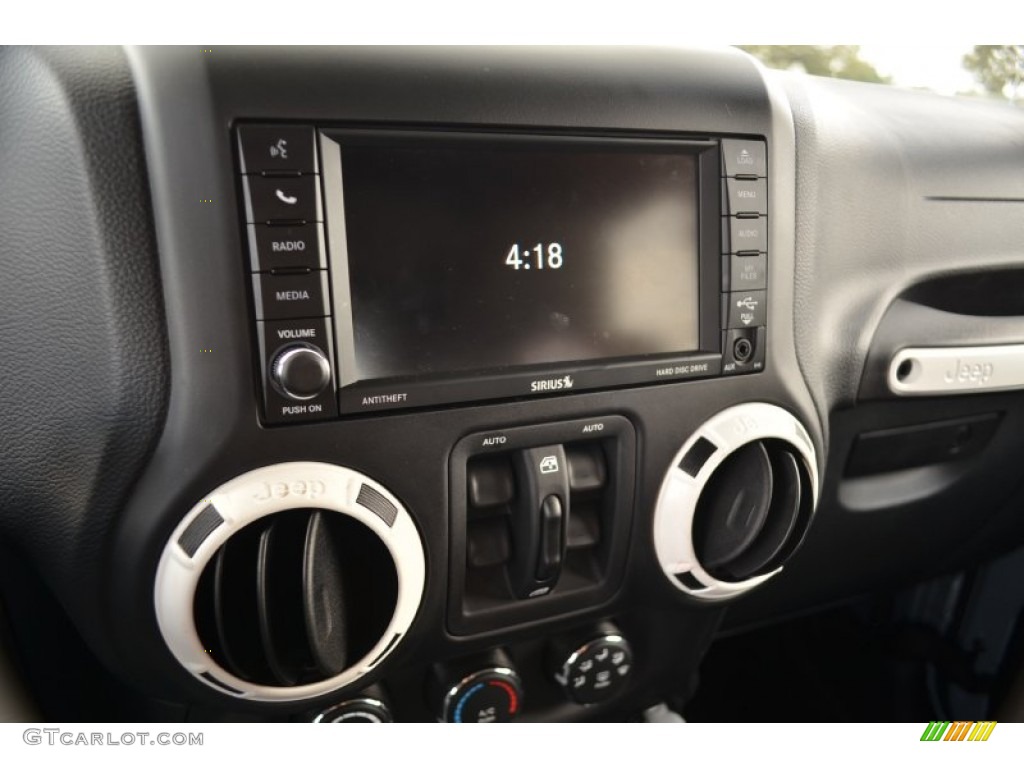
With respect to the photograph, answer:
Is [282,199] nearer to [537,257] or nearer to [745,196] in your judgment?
[537,257]

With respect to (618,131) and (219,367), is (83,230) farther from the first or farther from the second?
(618,131)

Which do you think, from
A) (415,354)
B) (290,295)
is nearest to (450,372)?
(415,354)

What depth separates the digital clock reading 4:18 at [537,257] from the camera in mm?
711

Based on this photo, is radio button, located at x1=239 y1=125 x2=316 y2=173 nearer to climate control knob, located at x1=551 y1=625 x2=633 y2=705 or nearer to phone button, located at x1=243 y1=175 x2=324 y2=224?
phone button, located at x1=243 y1=175 x2=324 y2=224

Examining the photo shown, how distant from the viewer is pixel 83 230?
615 mm

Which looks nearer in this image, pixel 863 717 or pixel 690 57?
pixel 690 57

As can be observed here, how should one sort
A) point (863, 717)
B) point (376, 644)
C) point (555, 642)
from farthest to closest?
point (863, 717) → point (555, 642) → point (376, 644)

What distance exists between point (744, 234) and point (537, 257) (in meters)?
0.22

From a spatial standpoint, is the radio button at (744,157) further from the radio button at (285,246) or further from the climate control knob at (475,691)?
the climate control knob at (475,691)

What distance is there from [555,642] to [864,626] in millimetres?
745

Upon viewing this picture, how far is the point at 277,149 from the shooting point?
2.01ft
